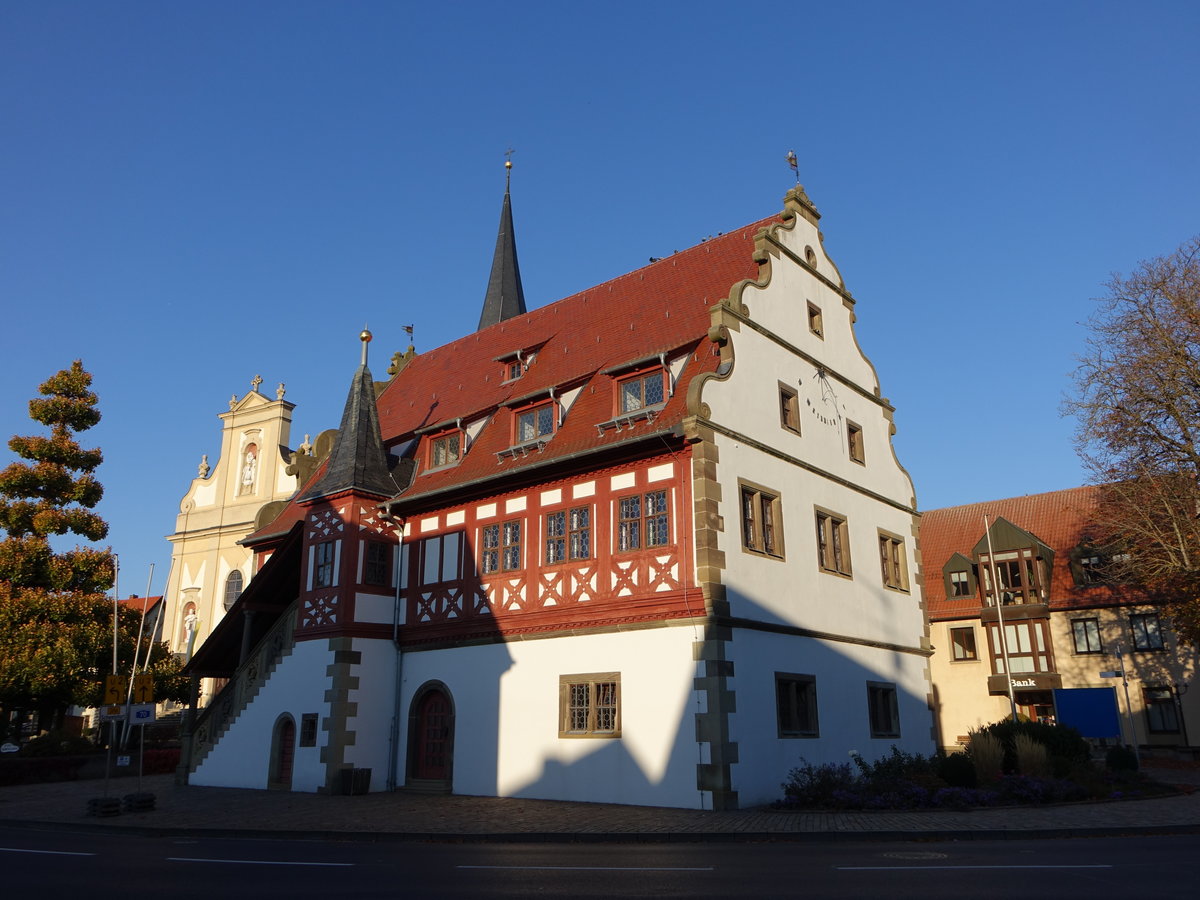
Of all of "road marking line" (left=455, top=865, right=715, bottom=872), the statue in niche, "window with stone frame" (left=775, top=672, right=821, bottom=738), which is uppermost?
the statue in niche

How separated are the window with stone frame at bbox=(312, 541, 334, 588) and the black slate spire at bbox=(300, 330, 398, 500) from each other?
4.40ft

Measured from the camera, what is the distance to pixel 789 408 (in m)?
22.5

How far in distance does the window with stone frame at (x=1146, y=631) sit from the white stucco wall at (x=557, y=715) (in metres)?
25.9

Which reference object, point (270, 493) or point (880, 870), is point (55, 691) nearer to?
point (270, 493)

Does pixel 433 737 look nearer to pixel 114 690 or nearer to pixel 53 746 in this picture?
pixel 114 690

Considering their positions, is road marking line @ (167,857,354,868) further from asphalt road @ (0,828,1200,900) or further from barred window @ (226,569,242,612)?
barred window @ (226,569,242,612)

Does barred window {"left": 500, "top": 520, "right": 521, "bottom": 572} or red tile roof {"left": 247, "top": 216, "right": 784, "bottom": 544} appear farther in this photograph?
barred window {"left": 500, "top": 520, "right": 521, "bottom": 572}

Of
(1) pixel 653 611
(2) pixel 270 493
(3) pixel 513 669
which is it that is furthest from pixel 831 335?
(2) pixel 270 493

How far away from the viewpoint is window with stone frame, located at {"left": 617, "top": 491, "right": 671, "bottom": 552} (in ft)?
63.0

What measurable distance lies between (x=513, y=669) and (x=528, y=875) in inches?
445

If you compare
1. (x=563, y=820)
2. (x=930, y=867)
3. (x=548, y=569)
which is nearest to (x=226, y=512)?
(x=548, y=569)

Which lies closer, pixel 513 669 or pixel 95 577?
pixel 513 669

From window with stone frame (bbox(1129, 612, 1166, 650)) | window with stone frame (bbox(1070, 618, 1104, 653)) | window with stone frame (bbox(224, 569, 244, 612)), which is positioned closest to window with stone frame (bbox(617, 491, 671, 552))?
window with stone frame (bbox(1129, 612, 1166, 650))

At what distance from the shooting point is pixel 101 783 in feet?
91.6
